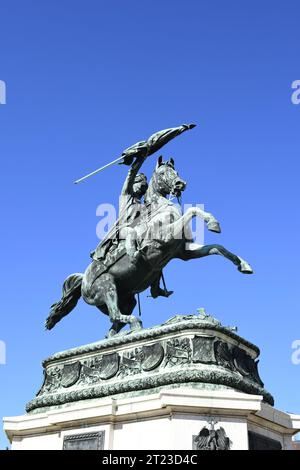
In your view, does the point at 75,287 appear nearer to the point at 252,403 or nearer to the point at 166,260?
the point at 166,260

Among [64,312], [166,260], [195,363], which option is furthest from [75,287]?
[195,363]

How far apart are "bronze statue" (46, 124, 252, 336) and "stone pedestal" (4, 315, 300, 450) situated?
1.25 meters

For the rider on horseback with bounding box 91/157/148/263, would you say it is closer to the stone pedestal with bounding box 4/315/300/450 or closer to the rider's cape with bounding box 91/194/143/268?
the rider's cape with bounding box 91/194/143/268

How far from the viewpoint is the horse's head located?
46.0ft

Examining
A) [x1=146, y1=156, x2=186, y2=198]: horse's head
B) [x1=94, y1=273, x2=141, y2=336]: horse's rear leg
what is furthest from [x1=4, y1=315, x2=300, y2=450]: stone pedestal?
[x1=146, y1=156, x2=186, y2=198]: horse's head

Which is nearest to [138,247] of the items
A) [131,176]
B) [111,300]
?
[111,300]

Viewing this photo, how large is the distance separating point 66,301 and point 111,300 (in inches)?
79.3

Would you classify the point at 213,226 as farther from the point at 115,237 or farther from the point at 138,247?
the point at 115,237

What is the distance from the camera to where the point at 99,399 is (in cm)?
1187

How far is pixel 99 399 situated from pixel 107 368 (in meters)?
0.67

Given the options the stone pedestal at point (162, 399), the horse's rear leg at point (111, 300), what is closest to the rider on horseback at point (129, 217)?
the horse's rear leg at point (111, 300)

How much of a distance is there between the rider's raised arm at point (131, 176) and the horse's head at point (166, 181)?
0.64 metres

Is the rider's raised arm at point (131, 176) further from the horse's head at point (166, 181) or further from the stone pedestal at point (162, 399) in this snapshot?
the stone pedestal at point (162, 399)

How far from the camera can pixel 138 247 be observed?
13391 millimetres
